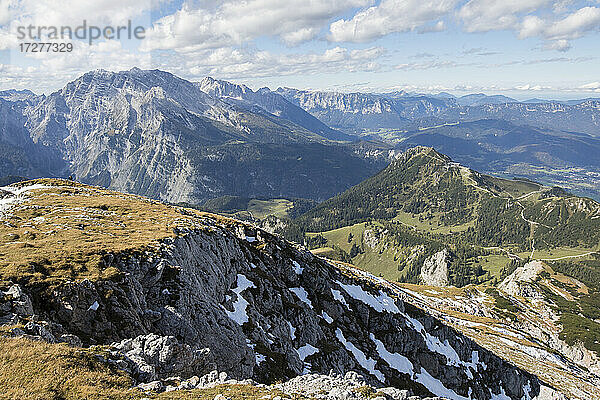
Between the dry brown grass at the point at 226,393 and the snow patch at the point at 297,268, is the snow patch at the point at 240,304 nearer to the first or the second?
the snow patch at the point at 297,268

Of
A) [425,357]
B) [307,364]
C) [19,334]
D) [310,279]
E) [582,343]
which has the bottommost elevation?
[582,343]

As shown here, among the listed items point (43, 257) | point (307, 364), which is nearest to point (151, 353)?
point (43, 257)

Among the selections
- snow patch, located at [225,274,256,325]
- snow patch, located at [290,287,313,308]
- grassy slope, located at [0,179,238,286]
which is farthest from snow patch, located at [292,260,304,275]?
grassy slope, located at [0,179,238,286]

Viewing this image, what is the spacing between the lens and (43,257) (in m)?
33.0

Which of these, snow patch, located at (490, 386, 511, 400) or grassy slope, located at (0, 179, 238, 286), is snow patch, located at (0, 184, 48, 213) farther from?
snow patch, located at (490, 386, 511, 400)

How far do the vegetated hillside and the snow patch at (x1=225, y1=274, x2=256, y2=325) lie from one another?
0.21m

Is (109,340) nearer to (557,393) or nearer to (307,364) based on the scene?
(307,364)

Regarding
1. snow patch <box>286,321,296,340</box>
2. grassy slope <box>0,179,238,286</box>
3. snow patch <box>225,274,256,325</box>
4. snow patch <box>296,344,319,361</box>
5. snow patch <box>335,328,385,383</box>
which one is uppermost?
grassy slope <box>0,179,238,286</box>

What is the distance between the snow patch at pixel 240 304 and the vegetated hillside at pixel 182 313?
212 millimetres

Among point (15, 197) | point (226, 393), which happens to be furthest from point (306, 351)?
point (15, 197)

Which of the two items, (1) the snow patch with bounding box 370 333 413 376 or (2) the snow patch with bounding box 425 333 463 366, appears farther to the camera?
(2) the snow patch with bounding box 425 333 463 366

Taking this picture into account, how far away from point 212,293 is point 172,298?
9.10 meters

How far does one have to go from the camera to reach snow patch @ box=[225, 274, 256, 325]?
154ft

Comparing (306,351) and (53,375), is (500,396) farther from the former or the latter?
(53,375)
